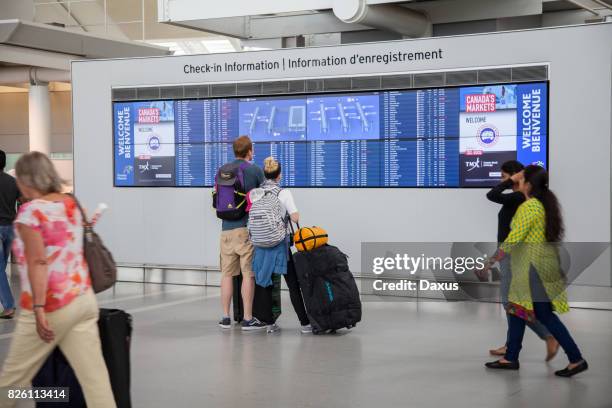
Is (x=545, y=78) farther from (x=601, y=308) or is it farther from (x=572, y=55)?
(x=601, y=308)

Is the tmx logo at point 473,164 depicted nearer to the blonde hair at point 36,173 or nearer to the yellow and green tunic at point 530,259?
the yellow and green tunic at point 530,259

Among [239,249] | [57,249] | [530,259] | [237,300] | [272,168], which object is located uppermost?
[272,168]

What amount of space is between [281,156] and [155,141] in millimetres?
1741

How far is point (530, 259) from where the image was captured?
6.80 meters

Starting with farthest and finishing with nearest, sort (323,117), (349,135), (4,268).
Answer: (323,117)
(349,135)
(4,268)

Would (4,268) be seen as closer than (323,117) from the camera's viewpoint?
Yes

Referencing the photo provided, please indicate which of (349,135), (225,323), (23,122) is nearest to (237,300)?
(225,323)

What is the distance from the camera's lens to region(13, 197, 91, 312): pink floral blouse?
4449 mm

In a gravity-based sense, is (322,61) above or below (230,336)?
above

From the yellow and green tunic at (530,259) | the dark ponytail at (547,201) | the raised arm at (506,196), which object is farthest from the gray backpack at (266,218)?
the dark ponytail at (547,201)

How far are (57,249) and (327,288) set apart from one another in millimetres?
4329

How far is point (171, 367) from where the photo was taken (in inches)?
286

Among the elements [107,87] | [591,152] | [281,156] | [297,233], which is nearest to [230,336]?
[297,233]

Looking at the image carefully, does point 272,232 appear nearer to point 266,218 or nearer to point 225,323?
point 266,218
